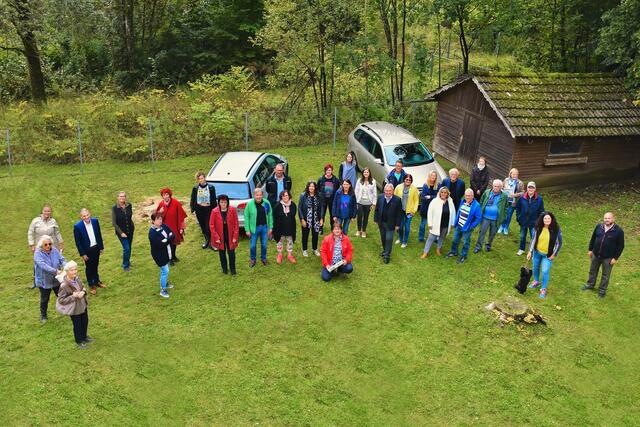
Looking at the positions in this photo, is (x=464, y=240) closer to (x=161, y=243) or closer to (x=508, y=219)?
(x=508, y=219)

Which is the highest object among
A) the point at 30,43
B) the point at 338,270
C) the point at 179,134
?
the point at 30,43

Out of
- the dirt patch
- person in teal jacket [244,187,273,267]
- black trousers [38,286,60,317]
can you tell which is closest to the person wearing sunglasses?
black trousers [38,286,60,317]

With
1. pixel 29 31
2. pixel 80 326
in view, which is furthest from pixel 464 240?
pixel 29 31

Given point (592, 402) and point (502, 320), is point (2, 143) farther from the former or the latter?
point (592, 402)

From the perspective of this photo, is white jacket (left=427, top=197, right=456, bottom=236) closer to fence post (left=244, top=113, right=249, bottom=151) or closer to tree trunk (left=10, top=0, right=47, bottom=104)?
fence post (left=244, top=113, right=249, bottom=151)

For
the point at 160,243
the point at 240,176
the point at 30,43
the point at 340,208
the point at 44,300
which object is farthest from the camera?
the point at 30,43

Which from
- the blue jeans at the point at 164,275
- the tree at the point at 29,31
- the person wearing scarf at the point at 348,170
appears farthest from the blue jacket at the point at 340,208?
the tree at the point at 29,31

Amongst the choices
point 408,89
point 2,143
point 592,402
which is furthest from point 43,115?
point 592,402
